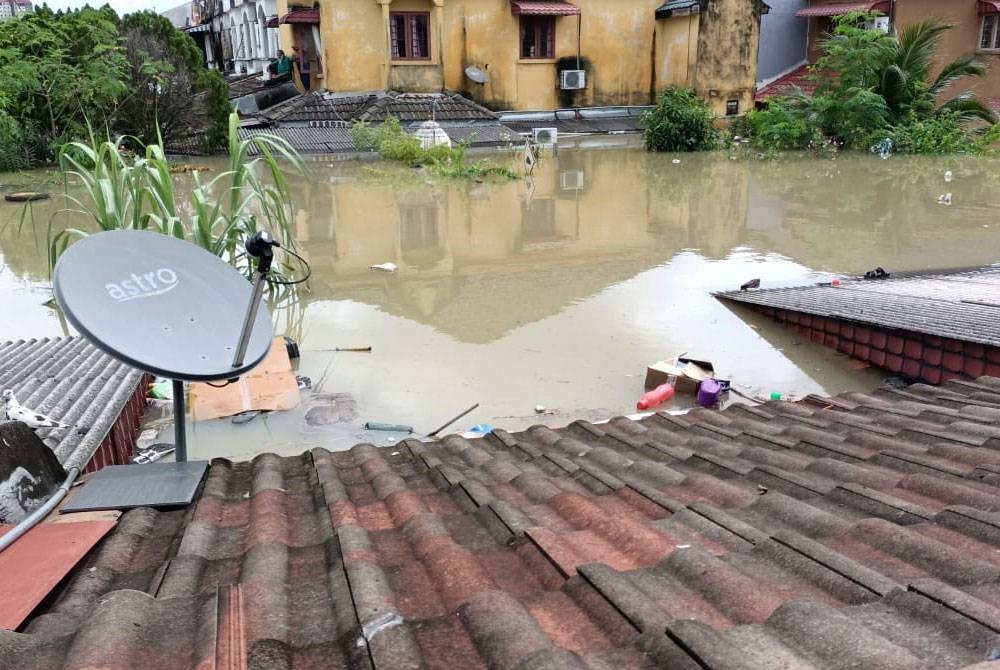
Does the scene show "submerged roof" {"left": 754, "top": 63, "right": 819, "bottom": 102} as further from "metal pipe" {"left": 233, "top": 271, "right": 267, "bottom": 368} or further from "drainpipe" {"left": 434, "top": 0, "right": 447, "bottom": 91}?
"metal pipe" {"left": 233, "top": 271, "right": 267, "bottom": 368}

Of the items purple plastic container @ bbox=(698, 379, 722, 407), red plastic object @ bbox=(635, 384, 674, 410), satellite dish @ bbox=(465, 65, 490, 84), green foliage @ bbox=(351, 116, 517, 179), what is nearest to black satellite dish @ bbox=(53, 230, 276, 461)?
red plastic object @ bbox=(635, 384, 674, 410)

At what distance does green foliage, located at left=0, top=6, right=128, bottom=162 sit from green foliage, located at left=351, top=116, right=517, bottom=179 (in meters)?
5.89

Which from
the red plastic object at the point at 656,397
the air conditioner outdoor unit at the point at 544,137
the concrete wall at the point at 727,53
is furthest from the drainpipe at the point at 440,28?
the red plastic object at the point at 656,397

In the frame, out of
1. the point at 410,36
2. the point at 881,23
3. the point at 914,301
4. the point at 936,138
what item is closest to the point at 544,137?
the point at 410,36

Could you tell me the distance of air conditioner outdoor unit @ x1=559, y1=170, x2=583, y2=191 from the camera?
643 inches

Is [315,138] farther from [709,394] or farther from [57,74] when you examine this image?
[709,394]

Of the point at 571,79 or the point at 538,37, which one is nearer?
the point at 538,37

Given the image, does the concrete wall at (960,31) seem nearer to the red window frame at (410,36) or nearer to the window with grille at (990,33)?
the window with grille at (990,33)

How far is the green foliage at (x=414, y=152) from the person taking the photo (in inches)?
685

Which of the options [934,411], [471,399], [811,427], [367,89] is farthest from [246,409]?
[367,89]

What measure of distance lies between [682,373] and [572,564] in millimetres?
4232

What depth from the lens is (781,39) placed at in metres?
28.0

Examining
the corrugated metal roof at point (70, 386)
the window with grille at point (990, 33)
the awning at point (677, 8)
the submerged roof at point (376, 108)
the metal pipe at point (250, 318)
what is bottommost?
the corrugated metal roof at point (70, 386)

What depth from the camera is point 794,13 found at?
27547 millimetres
